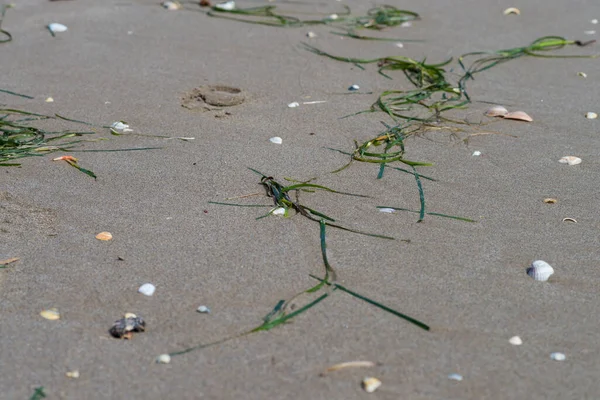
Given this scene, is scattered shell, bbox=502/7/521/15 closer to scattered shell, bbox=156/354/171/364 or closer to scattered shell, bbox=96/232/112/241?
scattered shell, bbox=96/232/112/241

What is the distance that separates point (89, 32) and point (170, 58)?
74 cm

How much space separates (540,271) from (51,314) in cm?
170

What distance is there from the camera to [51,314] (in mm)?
2400

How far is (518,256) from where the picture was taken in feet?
9.15

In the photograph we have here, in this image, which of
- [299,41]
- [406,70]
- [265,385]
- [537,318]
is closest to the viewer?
[265,385]

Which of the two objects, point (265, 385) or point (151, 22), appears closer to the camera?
point (265, 385)

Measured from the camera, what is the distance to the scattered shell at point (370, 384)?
2.11 meters

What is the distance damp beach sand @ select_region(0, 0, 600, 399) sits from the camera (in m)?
2.21

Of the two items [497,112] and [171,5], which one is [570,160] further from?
[171,5]

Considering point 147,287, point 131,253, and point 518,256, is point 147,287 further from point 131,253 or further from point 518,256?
point 518,256

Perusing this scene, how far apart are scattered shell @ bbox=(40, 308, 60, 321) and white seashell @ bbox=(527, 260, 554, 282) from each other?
165 cm

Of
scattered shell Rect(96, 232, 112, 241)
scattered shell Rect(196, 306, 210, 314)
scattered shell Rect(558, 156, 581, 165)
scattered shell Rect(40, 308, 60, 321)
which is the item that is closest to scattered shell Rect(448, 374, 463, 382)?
scattered shell Rect(196, 306, 210, 314)

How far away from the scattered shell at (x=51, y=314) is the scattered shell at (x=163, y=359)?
0.41 meters

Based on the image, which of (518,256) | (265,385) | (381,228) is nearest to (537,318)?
(518,256)
